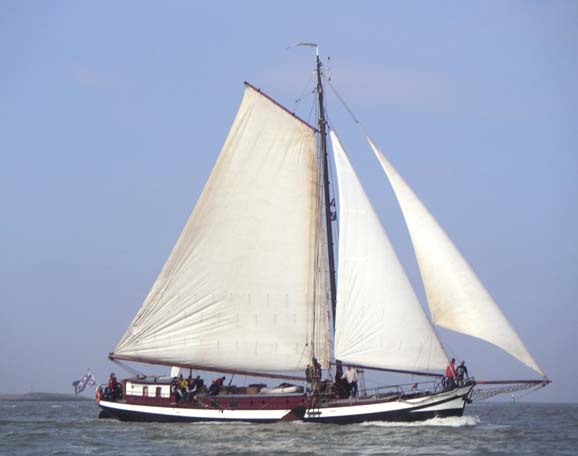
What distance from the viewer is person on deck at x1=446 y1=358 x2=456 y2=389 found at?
5059cm

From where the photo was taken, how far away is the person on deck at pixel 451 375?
166 feet

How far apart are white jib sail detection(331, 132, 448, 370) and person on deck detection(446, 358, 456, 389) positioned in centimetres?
32

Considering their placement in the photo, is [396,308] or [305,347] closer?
[396,308]

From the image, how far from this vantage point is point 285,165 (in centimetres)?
5628

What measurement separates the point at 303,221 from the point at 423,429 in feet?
44.2

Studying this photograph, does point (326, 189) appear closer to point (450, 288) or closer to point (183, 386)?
point (450, 288)

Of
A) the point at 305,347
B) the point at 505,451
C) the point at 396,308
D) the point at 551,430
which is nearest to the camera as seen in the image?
the point at 505,451

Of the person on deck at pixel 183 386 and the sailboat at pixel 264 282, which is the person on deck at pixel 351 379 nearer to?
the sailboat at pixel 264 282

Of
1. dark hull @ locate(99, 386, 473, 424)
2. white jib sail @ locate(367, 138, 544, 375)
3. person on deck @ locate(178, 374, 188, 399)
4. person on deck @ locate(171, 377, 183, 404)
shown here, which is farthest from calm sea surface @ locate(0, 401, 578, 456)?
white jib sail @ locate(367, 138, 544, 375)

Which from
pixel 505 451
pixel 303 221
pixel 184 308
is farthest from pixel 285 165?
pixel 505 451

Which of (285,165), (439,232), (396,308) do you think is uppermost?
(285,165)

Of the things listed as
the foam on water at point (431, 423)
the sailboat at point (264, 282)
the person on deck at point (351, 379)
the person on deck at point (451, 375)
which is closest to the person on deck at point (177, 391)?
the sailboat at point (264, 282)

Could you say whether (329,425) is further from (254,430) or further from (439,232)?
(439,232)

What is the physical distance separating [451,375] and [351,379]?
531 centimetres
